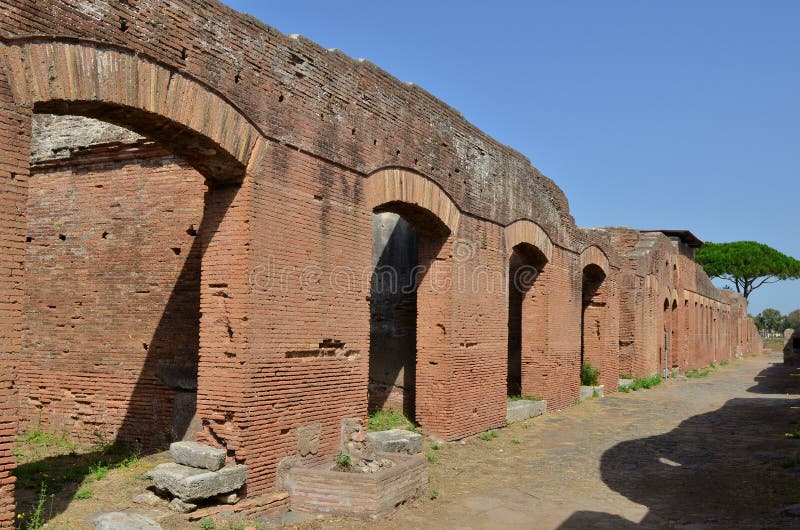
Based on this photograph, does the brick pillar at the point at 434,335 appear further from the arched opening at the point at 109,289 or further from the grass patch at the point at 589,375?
the grass patch at the point at 589,375

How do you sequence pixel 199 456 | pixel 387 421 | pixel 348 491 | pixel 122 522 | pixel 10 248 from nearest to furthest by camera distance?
pixel 10 248 → pixel 122 522 → pixel 199 456 → pixel 348 491 → pixel 387 421

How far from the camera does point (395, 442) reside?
838 centimetres

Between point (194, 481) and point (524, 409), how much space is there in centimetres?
775

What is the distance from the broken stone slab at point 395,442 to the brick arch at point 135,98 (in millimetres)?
3704

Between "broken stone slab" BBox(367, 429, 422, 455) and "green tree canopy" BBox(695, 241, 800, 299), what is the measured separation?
165 feet

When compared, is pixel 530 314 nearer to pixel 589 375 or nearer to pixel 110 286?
pixel 589 375

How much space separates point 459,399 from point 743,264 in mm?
49069

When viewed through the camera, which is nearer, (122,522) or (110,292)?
(122,522)

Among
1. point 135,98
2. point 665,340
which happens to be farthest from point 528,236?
point 665,340

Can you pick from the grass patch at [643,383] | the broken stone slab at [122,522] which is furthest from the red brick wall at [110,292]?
the grass patch at [643,383]

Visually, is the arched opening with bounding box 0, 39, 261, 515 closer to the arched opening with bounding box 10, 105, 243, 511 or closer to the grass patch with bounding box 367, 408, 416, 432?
the arched opening with bounding box 10, 105, 243, 511

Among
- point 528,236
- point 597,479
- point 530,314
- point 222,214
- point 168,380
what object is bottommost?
point 597,479

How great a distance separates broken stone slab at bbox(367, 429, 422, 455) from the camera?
8266mm

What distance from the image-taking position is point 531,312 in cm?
1329
